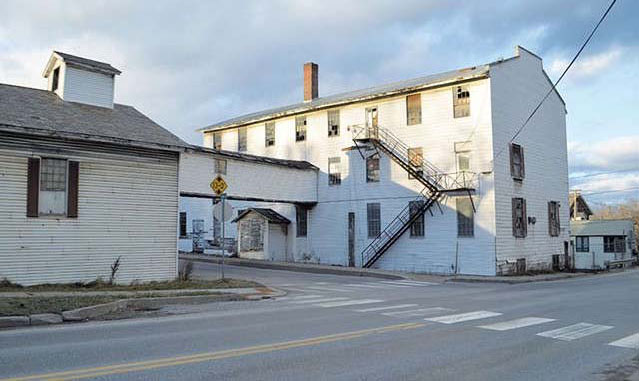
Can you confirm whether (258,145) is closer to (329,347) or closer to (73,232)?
(73,232)

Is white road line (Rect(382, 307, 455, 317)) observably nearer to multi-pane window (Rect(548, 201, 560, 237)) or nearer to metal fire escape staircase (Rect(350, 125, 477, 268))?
metal fire escape staircase (Rect(350, 125, 477, 268))

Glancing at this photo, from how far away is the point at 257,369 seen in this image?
269 inches

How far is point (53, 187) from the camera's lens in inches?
666

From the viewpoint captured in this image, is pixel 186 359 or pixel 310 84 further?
pixel 310 84

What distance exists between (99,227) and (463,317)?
1163 cm

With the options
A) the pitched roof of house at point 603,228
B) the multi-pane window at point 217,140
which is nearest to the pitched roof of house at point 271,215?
the multi-pane window at point 217,140

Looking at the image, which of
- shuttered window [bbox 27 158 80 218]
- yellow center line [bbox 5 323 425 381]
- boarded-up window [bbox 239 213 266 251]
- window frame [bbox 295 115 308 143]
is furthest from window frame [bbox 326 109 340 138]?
yellow center line [bbox 5 323 425 381]

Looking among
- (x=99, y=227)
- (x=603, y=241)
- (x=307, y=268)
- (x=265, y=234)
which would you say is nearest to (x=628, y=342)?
(x=99, y=227)

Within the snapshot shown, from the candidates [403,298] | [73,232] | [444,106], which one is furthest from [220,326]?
[444,106]

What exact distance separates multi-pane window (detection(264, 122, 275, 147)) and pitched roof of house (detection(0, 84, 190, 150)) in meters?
14.4

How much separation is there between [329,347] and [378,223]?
72.4 ft

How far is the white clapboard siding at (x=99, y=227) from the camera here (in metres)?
16.0

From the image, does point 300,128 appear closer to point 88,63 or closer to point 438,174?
Answer: point 438,174

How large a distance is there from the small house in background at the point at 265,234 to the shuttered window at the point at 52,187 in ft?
57.7
